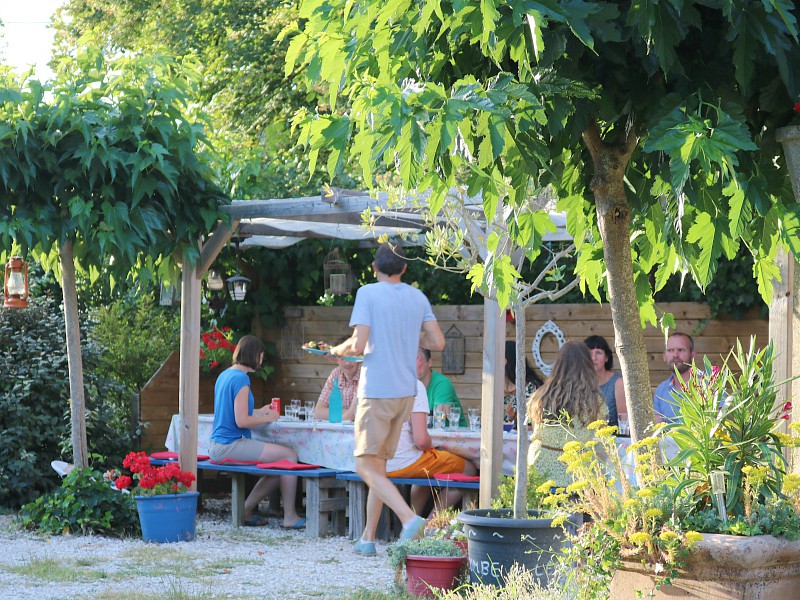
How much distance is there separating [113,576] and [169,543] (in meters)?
1.24

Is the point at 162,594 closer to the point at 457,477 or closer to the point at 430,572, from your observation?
the point at 430,572

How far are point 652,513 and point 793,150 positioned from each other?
43.2 inches

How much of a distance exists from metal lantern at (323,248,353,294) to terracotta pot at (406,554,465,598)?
16.2 ft

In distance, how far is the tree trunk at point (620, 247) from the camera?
3416 mm

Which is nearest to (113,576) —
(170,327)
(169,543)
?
(169,543)

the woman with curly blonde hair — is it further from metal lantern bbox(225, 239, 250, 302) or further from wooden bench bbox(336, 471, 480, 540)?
metal lantern bbox(225, 239, 250, 302)

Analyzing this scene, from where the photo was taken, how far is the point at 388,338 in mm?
6609

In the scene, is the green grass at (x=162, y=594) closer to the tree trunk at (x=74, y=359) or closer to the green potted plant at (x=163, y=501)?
the green potted plant at (x=163, y=501)

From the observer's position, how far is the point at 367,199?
24.6 feet

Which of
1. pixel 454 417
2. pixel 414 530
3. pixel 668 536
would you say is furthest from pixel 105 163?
pixel 668 536

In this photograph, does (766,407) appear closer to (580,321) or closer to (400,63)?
(400,63)

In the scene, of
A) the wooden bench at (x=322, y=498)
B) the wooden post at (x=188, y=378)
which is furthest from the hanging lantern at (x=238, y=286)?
the wooden bench at (x=322, y=498)

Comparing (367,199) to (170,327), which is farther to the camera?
(170,327)

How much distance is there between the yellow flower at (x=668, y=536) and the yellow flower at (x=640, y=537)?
56 mm
